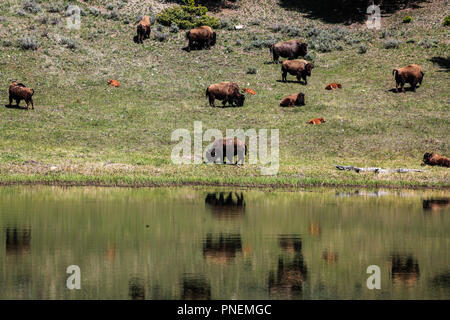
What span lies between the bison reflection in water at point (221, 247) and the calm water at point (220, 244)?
1.1 inches

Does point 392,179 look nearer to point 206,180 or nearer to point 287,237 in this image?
point 206,180

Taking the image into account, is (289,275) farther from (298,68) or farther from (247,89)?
(298,68)

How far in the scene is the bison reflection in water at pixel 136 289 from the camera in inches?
525

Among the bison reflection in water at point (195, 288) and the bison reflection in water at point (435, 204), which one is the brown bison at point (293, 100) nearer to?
the bison reflection in water at point (435, 204)

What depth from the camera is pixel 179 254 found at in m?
17.1

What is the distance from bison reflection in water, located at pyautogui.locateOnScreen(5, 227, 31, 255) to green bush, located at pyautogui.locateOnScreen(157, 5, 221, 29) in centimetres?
4898

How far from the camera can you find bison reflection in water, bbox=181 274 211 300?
13.4 metres

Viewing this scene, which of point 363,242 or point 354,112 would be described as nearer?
point 363,242

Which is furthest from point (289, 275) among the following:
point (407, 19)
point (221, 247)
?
point (407, 19)

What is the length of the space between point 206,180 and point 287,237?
37.7ft

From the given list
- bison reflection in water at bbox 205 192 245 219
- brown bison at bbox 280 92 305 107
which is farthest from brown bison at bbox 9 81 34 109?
bison reflection in water at bbox 205 192 245 219

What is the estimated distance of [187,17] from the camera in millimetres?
67312

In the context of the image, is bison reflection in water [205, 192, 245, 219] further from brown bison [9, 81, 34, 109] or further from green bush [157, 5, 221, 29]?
green bush [157, 5, 221, 29]
